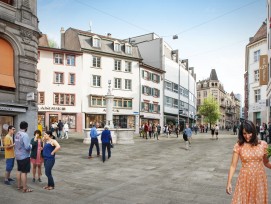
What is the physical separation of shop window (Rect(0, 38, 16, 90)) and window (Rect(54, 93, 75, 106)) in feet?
73.5

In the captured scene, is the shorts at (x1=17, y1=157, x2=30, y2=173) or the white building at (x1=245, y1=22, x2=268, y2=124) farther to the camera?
the white building at (x1=245, y1=22, x2=268, y2=124)

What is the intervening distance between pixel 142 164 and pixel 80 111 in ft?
93.0

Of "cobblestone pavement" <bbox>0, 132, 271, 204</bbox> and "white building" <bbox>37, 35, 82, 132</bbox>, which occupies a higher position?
"white building" <bbox>37, 35, 82, 132</bbox>

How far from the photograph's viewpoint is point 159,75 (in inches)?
1989

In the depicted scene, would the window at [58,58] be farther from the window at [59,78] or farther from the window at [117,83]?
the window at [117,83]

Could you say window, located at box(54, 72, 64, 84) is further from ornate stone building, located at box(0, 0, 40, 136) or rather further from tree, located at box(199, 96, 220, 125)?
tree, located at box(199, 96, 220, 125)

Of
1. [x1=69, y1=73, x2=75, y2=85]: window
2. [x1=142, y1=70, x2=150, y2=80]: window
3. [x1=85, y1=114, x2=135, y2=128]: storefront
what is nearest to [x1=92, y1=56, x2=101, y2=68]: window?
[x1=69, y1=73, x2=75, y2=85]: window

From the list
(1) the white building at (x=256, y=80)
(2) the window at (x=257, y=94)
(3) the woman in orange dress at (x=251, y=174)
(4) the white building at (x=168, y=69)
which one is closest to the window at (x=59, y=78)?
(4) the white building at (x=168, y=69)

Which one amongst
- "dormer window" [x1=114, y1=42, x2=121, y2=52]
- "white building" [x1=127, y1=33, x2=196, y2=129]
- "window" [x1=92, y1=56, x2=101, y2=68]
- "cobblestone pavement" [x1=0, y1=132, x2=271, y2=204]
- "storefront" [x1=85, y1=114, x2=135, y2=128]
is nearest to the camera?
"cobblestone pavement" [x1=0, y1=132, x2=271, y2=204]

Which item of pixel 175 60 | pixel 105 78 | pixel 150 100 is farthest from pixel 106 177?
pixel 175 60

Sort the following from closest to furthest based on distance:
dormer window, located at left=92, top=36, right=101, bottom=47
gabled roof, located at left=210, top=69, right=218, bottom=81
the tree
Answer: dormer window, located at left=92, top=36, right=101, bottom=47 → the tree → gabled roof, located at left=210, top=69, right=218, bottom=81

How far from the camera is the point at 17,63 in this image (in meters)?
16.1

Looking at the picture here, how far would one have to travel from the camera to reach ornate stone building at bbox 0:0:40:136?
608 inches

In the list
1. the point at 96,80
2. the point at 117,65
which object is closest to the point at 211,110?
the point at 117,65
